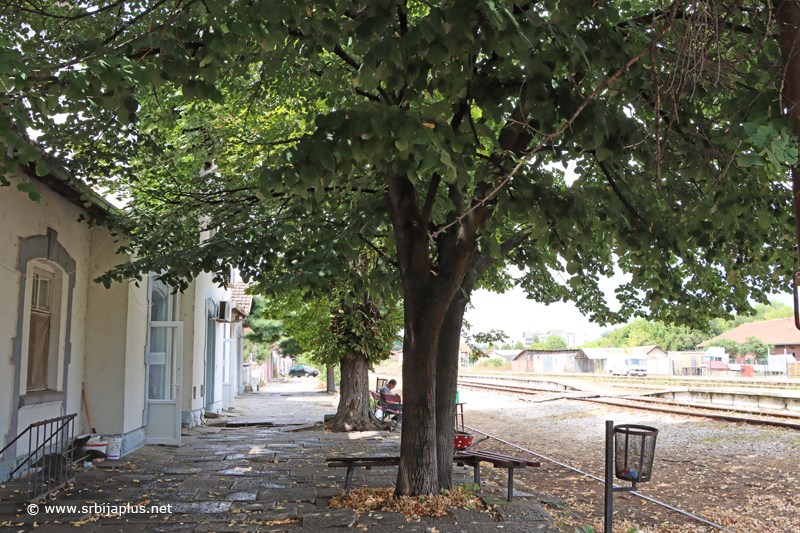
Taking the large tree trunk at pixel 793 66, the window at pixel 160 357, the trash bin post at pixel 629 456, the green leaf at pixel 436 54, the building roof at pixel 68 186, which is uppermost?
the building roof at pixel 68 186

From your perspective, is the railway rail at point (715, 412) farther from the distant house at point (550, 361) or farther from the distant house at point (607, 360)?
the distant house at point (550, 361)

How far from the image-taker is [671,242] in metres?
5.46

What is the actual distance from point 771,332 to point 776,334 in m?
3.87

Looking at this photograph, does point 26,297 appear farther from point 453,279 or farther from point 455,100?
point 455,100

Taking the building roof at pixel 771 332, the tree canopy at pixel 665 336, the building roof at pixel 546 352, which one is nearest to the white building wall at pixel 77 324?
the building roof at pixel 771 332

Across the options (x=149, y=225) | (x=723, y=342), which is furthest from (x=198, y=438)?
(x=723, y=342)

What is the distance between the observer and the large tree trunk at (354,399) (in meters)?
14.1

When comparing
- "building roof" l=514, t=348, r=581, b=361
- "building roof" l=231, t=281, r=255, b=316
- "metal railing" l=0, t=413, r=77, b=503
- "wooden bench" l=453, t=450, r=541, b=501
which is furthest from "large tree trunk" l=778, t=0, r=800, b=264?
"building roof" l=514, t=348, r=581, b=361

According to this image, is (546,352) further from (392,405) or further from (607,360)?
(392,405)

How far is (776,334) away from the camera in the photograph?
5894 centimetres

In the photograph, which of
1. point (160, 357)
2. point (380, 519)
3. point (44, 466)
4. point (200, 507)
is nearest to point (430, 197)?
point (380, 519)

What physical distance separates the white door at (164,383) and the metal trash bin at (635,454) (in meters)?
9.04

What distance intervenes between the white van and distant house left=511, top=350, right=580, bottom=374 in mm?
4386

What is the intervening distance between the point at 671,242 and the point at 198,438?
1089cm
